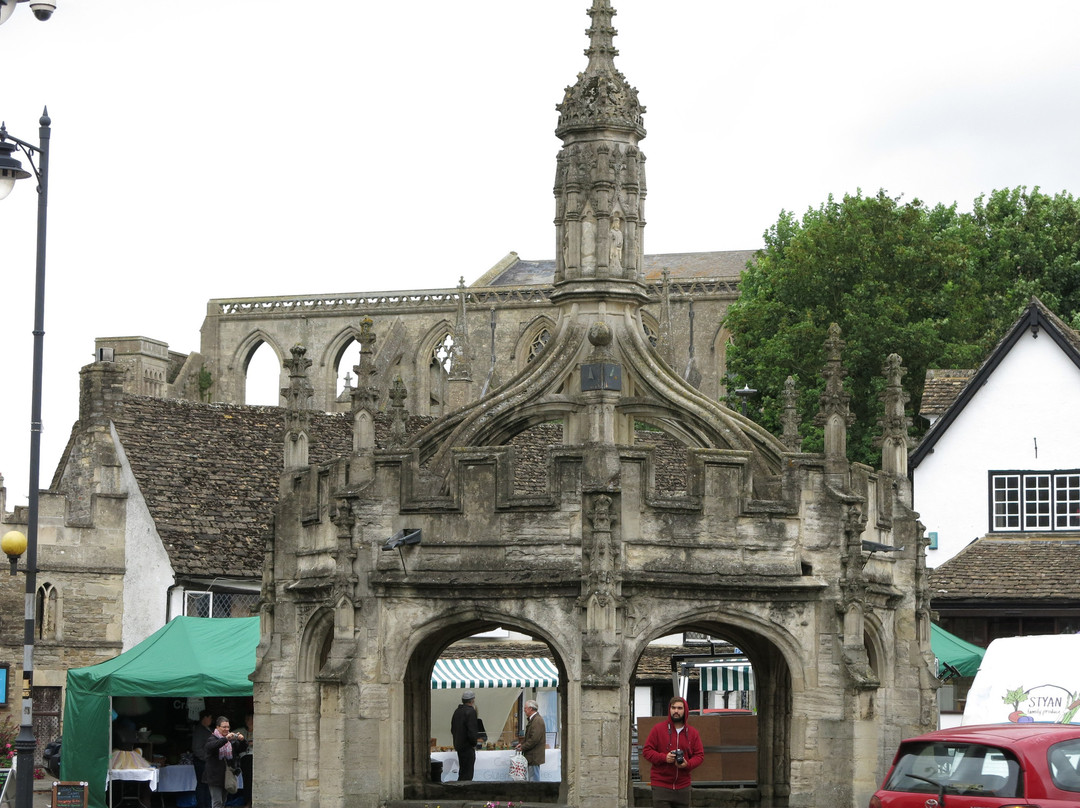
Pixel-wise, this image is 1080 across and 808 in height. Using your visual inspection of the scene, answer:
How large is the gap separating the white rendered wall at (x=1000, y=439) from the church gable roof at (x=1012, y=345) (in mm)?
135

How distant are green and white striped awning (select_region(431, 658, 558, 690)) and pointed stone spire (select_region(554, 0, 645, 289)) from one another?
49.3 ft

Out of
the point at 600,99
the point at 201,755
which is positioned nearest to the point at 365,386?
the point at 600,99

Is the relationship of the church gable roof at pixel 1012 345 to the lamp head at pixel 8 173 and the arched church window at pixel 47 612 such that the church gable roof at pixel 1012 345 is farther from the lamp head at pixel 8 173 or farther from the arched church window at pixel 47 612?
the lamp head at pixel 8 173

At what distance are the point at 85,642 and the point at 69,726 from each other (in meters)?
8.05

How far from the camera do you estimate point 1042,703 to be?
21.1 metres

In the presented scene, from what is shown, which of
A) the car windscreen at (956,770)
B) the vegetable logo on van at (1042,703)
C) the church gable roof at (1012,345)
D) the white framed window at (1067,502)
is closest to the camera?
the car windscreen at (956,770)

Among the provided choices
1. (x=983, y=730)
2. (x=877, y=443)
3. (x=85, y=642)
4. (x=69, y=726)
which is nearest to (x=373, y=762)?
(x=983, y=730)

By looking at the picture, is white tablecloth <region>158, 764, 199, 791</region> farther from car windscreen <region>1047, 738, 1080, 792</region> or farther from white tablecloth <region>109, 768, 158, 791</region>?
car windscreen <region>1047, 738, 1080, 792</region>

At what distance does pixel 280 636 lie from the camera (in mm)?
19812

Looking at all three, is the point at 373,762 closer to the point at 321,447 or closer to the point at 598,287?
the point at 598,287

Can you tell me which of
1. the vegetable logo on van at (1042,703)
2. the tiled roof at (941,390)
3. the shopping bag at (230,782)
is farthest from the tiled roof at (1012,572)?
the shopping bag at (230,782)

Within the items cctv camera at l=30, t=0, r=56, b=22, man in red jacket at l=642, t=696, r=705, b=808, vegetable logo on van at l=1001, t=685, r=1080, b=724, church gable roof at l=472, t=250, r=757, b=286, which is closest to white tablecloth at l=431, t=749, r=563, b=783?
vegetable logo on van at l=1001, t=685, r=1080, b=724

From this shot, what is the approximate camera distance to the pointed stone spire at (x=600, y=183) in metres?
19.5

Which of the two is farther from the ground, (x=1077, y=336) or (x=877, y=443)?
(x=1077, y=336)
